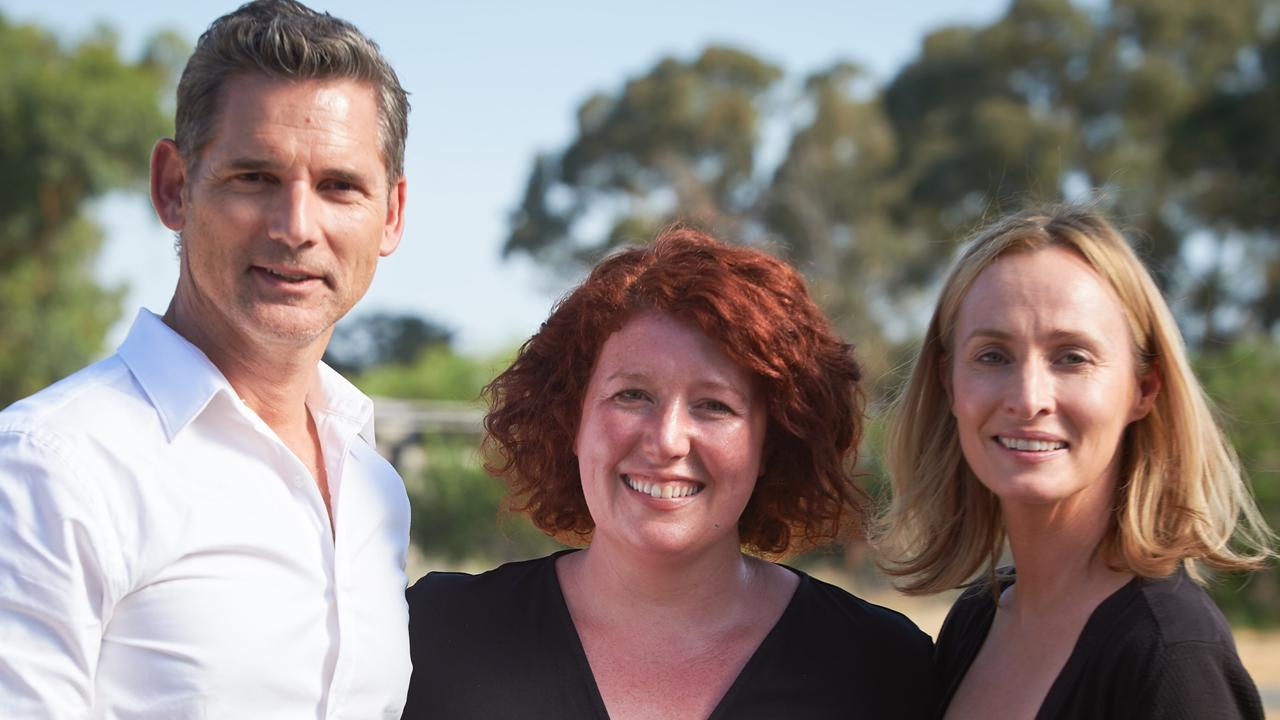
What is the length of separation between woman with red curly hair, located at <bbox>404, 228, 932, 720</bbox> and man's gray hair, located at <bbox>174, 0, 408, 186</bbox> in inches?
36.3

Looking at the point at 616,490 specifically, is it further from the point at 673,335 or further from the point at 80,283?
the point at 80,283

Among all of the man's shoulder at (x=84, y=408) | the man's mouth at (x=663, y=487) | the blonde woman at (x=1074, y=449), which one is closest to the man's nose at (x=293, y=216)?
the man's shoulder at (x=84, y=408)

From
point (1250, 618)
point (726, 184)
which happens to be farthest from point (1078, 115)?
point (1250, 618)

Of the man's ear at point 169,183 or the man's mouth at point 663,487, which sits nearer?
the man's ear at point 169,183

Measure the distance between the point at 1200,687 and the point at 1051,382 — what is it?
788mm

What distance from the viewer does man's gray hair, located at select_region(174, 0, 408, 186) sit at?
8.61 ft

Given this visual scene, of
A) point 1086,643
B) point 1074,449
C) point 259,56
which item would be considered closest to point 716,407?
point 1074,449

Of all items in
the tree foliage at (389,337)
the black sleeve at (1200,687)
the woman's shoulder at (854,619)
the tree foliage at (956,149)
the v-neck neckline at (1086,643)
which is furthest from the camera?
the tree foliage at (389,337)

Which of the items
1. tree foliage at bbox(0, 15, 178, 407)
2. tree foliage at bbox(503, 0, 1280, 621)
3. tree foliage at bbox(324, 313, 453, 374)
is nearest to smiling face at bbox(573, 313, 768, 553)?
tree foliage at bbox(503, 0, 1280, 621)

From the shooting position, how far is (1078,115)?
2858cm

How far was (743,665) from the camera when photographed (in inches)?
125

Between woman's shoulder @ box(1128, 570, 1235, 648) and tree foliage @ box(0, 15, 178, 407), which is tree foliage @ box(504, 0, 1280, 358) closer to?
tree foliage @ box(0, 15, 178, 407)

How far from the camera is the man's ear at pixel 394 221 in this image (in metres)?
3.02

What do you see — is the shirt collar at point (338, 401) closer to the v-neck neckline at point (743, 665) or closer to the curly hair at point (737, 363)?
the curly hair at point (737, 363)
